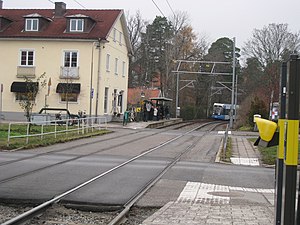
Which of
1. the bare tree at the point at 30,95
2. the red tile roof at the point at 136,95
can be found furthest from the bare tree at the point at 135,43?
the bare tree at the point at 30,95

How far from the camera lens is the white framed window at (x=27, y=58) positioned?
151 feet

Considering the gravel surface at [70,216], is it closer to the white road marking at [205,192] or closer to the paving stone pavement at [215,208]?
the paving stone pavement at [215,208]

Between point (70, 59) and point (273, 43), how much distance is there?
26.1 m

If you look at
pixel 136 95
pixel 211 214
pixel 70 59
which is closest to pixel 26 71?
pixel 70 59

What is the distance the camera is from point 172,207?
8.28 m

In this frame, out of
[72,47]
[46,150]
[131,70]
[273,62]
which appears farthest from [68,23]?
[131,70]

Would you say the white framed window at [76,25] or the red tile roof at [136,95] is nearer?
the white framed window at [76,25]

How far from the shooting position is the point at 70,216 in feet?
26.0

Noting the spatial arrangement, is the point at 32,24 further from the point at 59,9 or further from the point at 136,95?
the point at 136,95

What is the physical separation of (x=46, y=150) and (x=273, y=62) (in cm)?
4047

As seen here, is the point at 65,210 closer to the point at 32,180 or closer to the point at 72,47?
the point at 32,180

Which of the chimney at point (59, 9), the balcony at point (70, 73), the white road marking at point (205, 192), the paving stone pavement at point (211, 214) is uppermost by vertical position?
the chimney at point (59, 9)

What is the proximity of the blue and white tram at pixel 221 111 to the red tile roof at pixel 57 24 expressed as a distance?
32976mm

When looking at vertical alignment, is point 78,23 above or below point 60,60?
above
